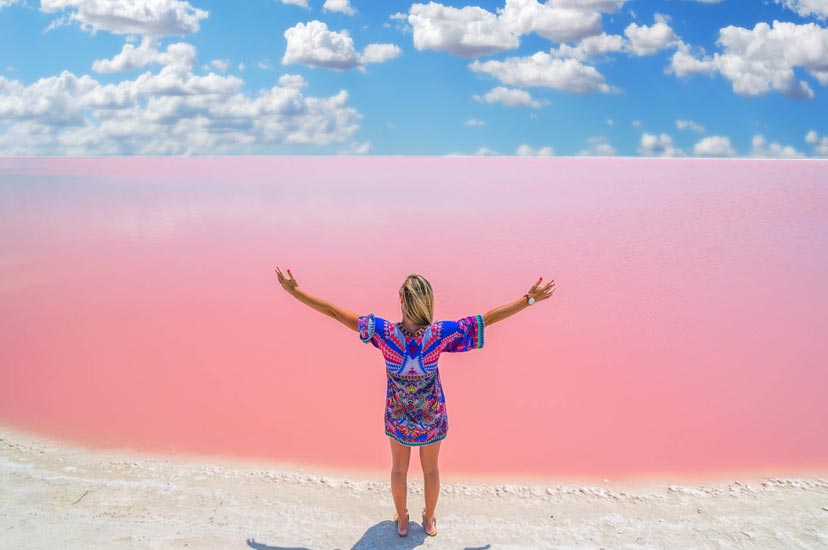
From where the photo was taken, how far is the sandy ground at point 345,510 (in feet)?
10.3

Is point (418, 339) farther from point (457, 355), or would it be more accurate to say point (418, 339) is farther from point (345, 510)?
point (457, 355)

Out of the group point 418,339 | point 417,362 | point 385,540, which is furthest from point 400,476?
point 418,339

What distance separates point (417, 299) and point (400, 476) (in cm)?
92

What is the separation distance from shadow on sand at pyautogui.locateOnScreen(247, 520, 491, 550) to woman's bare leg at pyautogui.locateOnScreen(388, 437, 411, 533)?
0.19 ft

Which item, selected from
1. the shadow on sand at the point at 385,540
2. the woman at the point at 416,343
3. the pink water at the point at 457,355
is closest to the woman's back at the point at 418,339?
the woman at the point at 416,343

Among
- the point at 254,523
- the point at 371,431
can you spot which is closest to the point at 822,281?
the point at 371,431

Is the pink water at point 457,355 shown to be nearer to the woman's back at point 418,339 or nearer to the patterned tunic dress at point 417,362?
the patterned tunic dress at point 417,362

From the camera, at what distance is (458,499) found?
361 cm

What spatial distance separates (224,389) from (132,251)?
7.94 metres

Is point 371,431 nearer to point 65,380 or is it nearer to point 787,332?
point 65,380

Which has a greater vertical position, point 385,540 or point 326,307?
point 326,307

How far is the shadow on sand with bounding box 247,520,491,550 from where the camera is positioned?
3.06m

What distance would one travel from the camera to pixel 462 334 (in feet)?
8.87

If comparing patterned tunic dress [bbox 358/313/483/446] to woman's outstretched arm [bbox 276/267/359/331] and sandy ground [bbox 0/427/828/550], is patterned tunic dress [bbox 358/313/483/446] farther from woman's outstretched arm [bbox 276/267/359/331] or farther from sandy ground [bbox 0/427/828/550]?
sandy ground [bbox 0/427/828/550]
